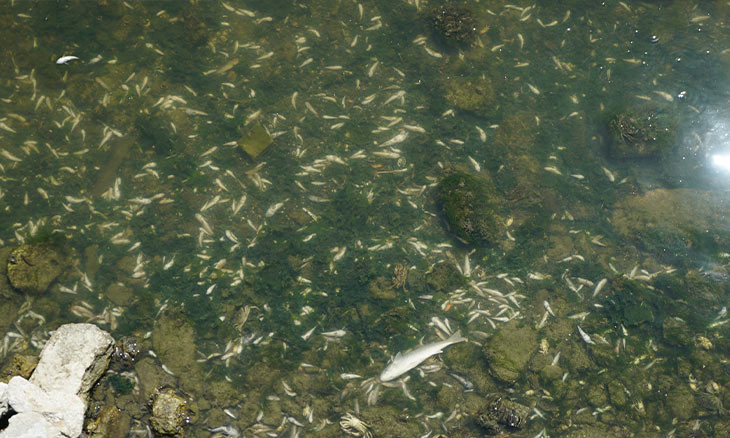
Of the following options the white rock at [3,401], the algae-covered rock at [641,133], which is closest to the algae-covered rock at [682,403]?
the algae-covered rock at [641,133]

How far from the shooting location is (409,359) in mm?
7316

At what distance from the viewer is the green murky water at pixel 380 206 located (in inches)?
287

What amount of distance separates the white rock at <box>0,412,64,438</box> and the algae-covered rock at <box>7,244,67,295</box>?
210 centimetres

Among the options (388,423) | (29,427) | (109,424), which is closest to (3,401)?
(29,427)

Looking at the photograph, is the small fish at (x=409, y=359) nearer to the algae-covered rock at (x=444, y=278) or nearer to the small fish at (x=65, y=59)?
the algae-covered rock at (x=444, y=278)

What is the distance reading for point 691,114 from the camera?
8.31 metres

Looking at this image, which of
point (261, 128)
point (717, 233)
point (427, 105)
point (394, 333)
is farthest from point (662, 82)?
point (261, 128)

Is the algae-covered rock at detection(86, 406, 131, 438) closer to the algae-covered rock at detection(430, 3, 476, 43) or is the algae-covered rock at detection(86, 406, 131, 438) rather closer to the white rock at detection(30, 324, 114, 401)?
the white rock at detection(30, 324, 114, 401)

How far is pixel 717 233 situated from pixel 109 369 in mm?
10739

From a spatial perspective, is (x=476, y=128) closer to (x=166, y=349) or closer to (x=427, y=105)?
(x=427, y=105)

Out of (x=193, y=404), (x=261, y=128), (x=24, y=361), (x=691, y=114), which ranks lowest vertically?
(x=193, y=404)

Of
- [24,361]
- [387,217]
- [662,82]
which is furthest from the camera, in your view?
[662,82]

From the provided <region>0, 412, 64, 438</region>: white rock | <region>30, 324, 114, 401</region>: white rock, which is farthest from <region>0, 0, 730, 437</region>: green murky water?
<region>0, 412, 64, 438</region>: white rock

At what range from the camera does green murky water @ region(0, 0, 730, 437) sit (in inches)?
287
